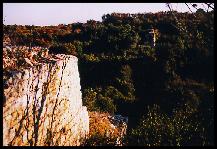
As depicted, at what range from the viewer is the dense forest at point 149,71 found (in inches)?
246

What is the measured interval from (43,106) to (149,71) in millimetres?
13879

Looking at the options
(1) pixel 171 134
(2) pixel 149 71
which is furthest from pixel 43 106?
(2) pixel 149 71

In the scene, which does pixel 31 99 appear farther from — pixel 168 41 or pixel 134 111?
pixel 168 41

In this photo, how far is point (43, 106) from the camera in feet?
20.8

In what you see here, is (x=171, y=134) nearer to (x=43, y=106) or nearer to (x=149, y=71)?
(x=43, y=106)

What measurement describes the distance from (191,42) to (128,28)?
69.8 ft

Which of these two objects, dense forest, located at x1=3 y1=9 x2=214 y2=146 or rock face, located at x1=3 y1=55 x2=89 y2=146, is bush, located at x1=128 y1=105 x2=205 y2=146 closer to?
dense forest, located at x1=3 y1=9 x2=214 y2=146

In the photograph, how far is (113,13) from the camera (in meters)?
34.5

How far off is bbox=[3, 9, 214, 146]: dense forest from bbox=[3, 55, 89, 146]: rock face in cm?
90

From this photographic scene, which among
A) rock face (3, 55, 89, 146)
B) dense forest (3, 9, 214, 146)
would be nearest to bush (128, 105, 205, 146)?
dense forest (3, 9, 214, 146)

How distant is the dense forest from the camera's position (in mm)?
6258

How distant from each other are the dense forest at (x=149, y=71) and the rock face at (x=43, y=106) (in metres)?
0.90

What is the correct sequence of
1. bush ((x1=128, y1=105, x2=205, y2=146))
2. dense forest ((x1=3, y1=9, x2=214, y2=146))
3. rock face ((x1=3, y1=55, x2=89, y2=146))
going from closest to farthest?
rock face ((x1=3, y1=55, x2=89, y2=146)) → dense forest ((x1=3, y1=9, x2=214, y2=146)) → bush ((x1=128, y1=105, x2=205, y2=146))

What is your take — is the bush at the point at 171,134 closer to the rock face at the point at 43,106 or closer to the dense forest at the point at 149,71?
the dense forest at the point at 149,71
